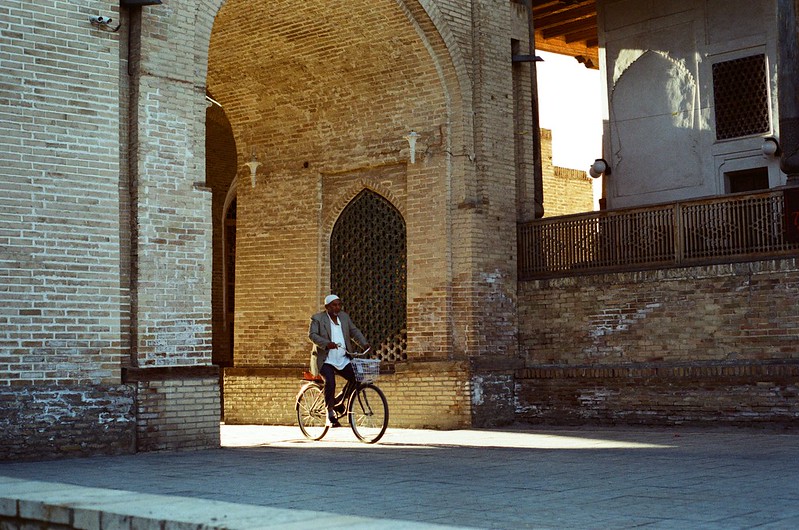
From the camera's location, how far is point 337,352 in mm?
11727

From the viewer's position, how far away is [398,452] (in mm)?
10609

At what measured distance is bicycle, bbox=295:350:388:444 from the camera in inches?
464

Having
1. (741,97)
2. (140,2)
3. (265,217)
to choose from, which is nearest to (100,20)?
(140,2)

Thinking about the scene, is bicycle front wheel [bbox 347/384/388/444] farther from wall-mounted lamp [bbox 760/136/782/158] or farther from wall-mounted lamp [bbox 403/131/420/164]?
wall-mounted lamp [bbox 760/136/782/158]

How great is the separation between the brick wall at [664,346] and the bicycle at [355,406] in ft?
10.0

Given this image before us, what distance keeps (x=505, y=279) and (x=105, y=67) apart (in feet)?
20.7

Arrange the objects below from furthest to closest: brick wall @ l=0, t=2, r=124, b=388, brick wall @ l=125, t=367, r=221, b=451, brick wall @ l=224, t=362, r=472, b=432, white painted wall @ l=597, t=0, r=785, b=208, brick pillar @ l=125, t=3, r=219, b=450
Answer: white painted wall @ l=597, t=0, r=785, b=208
brick wall @ l=224, t=362, r=472, b=432
brick pillar @ l=125, t=3, r=219, b=450
brick wall @ l=125, t=367, r=221, b=451
brick wall @ l=0, t=2, r=124, b=388

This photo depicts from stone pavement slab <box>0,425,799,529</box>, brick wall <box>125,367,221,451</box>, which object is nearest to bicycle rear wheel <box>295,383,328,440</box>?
stone pavement slab <box>0,425,799,529</box>

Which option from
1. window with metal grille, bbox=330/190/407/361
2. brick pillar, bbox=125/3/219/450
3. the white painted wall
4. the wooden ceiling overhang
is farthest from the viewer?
the wooden ceiling overhang

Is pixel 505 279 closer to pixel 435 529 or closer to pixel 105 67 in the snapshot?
pixel 105 67

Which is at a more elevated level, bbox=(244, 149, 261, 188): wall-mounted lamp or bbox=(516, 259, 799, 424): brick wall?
bbox=(244, 149, 261, 188): wall-mounted lamp

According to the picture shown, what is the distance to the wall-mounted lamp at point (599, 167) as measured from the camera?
18.5 meters

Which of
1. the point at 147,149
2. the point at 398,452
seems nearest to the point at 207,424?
the point at 398,452

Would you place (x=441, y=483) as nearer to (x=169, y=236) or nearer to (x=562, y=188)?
(x=169, y=236)
